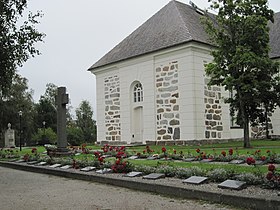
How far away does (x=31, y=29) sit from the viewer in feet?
37.3

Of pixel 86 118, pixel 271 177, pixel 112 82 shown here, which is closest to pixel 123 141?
pixel 112 82

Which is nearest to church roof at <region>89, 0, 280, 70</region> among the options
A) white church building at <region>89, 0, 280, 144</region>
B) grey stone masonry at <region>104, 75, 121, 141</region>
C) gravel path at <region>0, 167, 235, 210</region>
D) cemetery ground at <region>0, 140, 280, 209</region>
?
white church building at <region>89, 0, 280, 144</region>

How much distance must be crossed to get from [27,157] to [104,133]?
410 inches

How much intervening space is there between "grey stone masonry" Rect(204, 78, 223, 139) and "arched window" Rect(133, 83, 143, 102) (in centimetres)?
428

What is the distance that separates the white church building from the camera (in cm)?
1755

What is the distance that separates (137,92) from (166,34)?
13.1 feet

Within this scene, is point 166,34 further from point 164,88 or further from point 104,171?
point 104,171

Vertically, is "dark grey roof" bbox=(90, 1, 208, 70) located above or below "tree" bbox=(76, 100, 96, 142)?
above

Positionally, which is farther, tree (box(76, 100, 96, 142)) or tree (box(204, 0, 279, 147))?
tree (box(76, 100, 96, 142))

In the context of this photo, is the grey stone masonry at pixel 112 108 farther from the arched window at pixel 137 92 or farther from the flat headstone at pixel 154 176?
the flat headstone at pixel 154 176

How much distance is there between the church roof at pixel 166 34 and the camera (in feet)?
59.6

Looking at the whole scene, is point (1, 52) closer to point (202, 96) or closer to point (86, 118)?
point (202, 96)

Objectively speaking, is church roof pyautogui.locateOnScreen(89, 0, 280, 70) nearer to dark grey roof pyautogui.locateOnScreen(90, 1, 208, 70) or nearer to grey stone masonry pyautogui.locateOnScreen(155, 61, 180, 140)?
dark grey roof pyautogui.locateOnScreen(90, 1, 208, 70)

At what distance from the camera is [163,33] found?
770 inches
